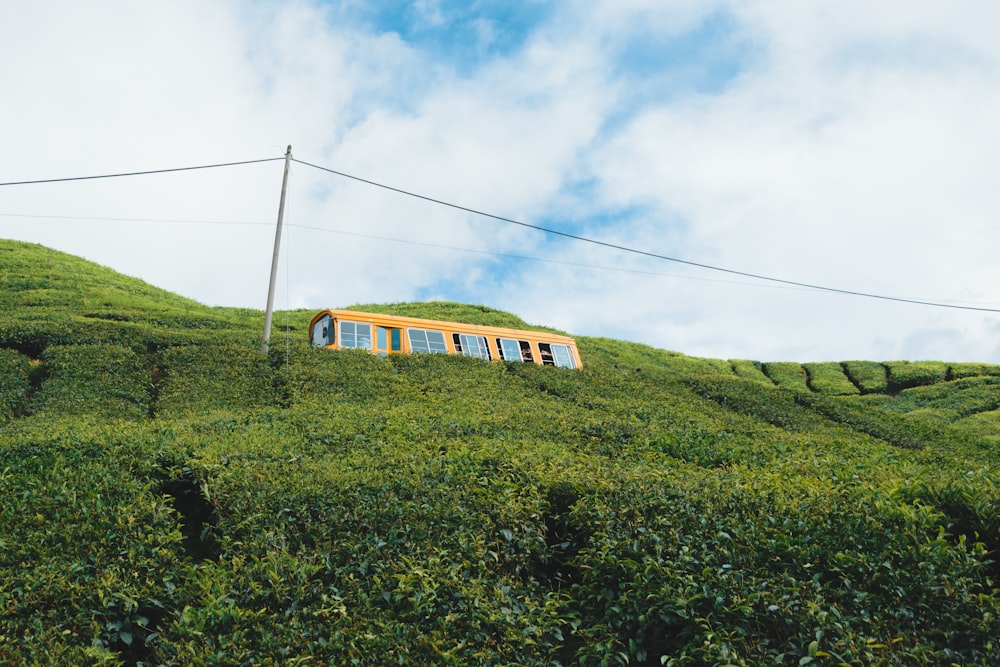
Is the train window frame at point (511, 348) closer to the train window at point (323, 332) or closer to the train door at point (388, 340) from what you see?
the train door at point (388, 340)

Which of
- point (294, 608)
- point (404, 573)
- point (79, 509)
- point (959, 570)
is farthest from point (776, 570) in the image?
point (79, 509)

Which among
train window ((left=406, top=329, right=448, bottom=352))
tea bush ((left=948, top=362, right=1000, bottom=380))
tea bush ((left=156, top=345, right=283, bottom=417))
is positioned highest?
train window ((left=406, top=329, right=448, bottom=352))

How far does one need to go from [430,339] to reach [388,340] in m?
1.57

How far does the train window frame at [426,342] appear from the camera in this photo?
24195mm

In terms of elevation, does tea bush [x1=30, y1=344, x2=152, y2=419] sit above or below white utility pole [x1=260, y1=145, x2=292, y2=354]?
below

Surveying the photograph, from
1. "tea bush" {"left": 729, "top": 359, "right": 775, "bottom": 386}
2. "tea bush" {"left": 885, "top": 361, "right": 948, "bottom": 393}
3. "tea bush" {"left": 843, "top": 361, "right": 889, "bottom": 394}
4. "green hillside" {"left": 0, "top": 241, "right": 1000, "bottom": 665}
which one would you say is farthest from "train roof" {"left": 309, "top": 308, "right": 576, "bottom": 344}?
"tea bush" {"left": 885, "top": 361, "right": 948, "bottom": 393}

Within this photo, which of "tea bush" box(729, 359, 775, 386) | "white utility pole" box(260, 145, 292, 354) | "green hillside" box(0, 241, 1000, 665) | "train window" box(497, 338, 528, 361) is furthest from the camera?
"tea bush" box(729, 359, 775, 386)

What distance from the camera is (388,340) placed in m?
23.9

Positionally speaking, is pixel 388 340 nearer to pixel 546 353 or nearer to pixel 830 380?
pixel 546 353

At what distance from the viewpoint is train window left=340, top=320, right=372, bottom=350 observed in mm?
23087

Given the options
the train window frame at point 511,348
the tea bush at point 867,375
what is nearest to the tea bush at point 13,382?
the train window frame at point 511,348

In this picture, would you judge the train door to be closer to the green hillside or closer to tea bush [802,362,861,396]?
the green hillside

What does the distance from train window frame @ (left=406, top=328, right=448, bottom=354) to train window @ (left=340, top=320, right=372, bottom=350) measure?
147 centimetres

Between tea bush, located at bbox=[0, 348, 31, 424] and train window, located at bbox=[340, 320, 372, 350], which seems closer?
tea bush, located at bbox=[0, 348, 31, 424]
